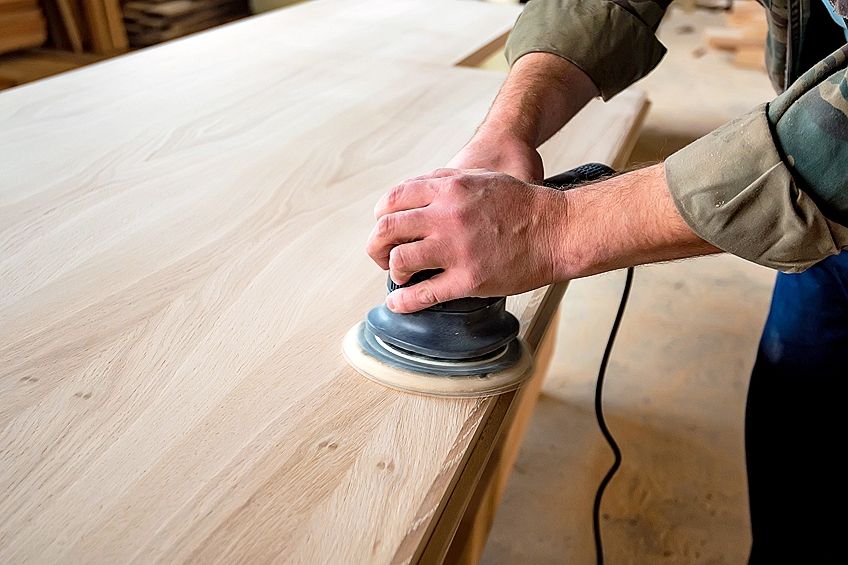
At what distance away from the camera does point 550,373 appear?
1842 mm

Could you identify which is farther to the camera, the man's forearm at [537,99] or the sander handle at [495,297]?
the man's forearm at [537,99]

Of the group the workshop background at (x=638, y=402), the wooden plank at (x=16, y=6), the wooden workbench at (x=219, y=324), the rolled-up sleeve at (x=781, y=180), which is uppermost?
the rolled-up sleeve at (x=781, y=180)

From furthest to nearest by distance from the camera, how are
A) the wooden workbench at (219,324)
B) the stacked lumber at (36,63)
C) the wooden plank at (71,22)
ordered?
the wooden plank at (71,22), the stacked lumber at (36,63), the wooden workbench at (219,324)

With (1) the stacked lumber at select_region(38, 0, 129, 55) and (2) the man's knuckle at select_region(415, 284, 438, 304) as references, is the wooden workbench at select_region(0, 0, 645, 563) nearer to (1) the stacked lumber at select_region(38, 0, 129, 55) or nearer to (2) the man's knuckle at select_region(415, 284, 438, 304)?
(2) the man's knuckle at select_region(415, 284, 438, 304)

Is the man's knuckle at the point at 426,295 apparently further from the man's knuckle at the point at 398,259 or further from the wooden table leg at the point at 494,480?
the wooden table leg at the point at 494,480

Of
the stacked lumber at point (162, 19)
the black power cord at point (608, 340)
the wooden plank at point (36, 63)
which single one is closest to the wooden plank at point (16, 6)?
the wooden plank at point (36, 63)

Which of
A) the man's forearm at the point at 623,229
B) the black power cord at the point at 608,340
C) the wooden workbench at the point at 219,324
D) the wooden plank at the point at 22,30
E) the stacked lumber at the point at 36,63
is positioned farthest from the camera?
the wooden plank at the point at 22,30

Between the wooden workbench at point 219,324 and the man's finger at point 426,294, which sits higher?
the man's finger at point 426,294

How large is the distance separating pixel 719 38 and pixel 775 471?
10.8 ft

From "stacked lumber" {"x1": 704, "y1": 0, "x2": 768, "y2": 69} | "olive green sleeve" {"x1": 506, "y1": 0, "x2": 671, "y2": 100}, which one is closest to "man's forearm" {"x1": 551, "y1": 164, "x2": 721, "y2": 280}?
"olive green sleeve" {"x1": 506, "y1": 0, "x2": 671, "y2": 100}

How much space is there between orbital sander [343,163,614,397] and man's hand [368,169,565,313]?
0.02 meters

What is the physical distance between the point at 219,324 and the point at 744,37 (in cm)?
374

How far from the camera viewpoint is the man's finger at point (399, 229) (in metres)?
0.69

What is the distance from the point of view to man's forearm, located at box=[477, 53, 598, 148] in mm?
945
